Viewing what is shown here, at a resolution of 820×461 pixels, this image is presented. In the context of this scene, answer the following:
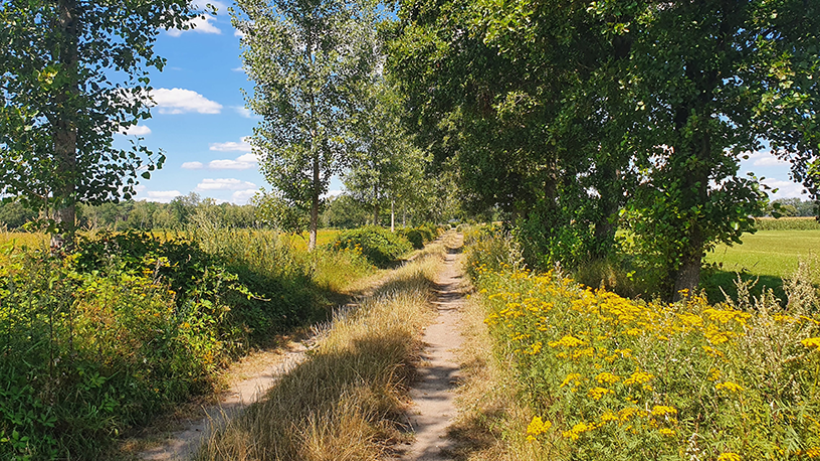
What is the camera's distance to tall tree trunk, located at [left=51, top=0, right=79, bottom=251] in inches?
233

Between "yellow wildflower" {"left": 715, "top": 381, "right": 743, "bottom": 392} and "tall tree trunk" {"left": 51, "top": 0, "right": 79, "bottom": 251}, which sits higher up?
"tall tree trunk" {"left": 51, "top": 0, "right": 79, "bottom": 251}

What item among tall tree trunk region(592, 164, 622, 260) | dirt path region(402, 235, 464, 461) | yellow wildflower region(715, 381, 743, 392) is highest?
tall tree trunk region(592, 164, 622, 260)

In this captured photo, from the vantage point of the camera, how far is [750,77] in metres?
5.99

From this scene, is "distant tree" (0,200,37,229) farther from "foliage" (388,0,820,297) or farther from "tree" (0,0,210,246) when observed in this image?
"foliage" (388,0,820,297)

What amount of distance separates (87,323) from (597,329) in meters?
5.69

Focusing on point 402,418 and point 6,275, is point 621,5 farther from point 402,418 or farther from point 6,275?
point 6,275

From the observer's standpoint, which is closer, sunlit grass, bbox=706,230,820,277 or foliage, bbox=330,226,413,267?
sunlit grass, bbox=706,230,820,277

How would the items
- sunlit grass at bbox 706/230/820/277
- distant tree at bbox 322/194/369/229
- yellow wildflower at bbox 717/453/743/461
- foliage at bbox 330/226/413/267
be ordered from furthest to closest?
distant tree at bbox 322/194/369/229
foliage at bbox 330/226/413/267
sunlit grass at bbox 706/230/820/277
yellow wildflower at bbox 717/453/743/461

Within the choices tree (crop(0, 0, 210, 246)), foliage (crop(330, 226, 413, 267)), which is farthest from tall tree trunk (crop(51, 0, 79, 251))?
foliage (crop(330, 226, 413, 267))

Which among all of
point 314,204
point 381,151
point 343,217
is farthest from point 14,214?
point 343,217

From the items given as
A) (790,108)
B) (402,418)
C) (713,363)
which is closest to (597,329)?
(713,363)

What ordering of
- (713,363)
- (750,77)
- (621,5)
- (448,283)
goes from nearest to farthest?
(713,363), (750,77), (621,5), (448,283)

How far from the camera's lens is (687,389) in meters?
3.08

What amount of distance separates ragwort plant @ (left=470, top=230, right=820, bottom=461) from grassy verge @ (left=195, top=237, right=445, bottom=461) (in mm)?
1542
